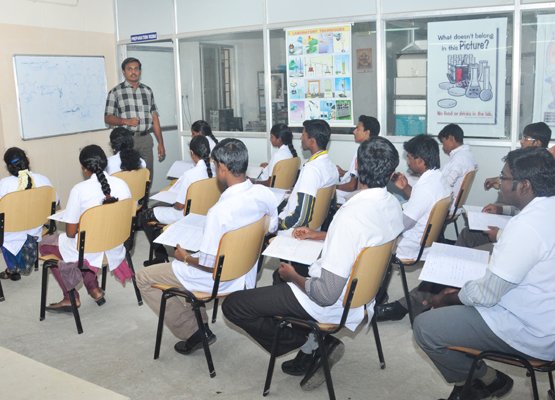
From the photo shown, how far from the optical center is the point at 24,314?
4145mm

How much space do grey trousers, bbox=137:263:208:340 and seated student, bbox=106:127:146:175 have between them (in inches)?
73.8

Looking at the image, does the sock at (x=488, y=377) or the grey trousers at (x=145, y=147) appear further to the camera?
the grey trousers at (x=145, y=147)

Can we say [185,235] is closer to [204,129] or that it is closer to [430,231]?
[430,231]

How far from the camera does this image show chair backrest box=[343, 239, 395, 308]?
2.54 m

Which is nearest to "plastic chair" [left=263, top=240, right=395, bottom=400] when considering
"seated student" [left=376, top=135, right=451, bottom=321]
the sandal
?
"seated student" [left=376, top=135, right=451, bottom=321]

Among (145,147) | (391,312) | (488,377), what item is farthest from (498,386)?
(145,147)

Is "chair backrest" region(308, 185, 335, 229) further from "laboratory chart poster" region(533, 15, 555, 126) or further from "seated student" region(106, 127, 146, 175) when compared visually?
"laboratory chart poster" region(533, 15, 555, 126)

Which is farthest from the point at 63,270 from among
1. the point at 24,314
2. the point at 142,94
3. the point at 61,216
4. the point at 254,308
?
the point at 142,94

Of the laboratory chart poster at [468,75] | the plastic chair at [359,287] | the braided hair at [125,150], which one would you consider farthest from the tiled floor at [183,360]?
the laboratory chart poster at [468,75]

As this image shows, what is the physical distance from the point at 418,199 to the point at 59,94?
16.1 ft

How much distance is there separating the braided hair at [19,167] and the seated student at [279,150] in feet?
6.62

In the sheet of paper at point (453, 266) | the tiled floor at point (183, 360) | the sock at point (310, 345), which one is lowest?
the tiled floor at point (183, 360)

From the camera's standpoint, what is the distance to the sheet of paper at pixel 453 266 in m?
2.59

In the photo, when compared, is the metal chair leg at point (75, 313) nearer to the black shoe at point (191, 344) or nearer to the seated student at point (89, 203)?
the seated student at point (89, 203)
